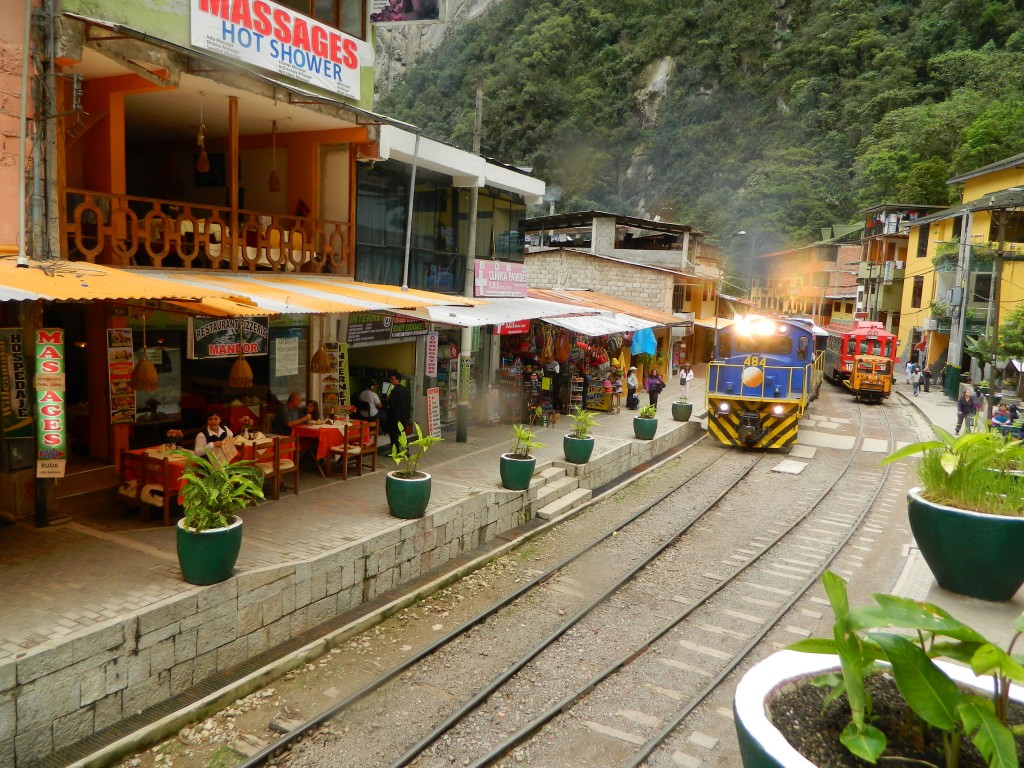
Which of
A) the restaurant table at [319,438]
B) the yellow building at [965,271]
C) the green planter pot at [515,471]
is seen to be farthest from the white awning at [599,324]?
the yellow building at [965,271]

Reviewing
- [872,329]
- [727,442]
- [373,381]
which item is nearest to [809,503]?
[727,442]

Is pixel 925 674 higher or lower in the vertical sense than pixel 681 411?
higher

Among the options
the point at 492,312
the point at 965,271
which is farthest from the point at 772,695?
the point at 965,271

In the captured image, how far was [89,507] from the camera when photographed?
29.8ft

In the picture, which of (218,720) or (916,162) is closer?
(218,720)

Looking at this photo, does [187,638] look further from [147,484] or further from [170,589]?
[147,484]

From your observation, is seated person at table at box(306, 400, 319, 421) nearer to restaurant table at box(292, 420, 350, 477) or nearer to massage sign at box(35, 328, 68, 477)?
restaurant table at box(292, 420, 350, 477)

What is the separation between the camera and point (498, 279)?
1791 cm

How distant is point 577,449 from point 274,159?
777 cm

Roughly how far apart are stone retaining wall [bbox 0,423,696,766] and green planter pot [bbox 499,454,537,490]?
1636 mm

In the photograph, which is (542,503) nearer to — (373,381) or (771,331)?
(373,381)

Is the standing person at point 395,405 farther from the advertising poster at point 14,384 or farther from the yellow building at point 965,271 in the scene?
the yellow building at point 965,271

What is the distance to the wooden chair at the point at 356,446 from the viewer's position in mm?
11508

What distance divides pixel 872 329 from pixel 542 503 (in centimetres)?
2314
